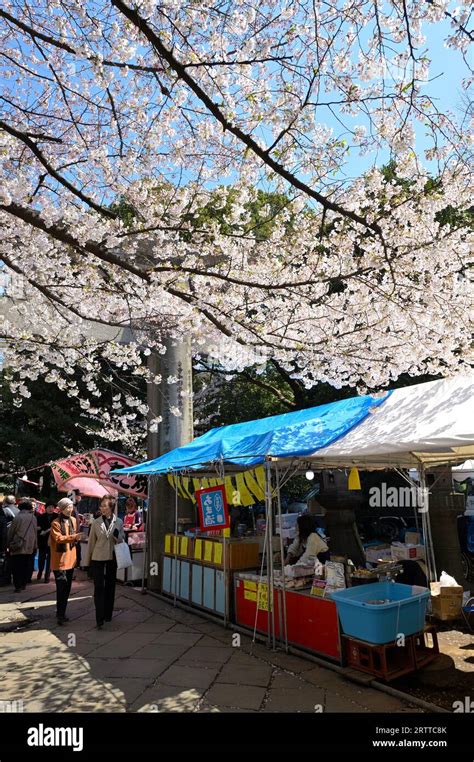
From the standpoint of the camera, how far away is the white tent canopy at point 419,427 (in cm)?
526

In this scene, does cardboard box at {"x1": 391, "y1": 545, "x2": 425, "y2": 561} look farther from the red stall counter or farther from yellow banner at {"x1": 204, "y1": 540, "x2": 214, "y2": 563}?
yellow banner at {"x1": 204, "y1": 540, "x2": 214, "y2": 563}

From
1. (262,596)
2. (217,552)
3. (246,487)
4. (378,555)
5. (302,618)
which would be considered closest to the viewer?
(302,618)

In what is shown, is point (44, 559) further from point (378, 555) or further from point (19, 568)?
point (378, 555)

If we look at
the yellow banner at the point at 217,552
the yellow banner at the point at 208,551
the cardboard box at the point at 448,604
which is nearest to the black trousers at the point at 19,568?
the yellow banner at the point at 208,551

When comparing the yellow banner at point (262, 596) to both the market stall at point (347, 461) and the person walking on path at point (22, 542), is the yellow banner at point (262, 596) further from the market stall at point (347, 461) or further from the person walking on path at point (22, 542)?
the person walking on path at point (22, 542)

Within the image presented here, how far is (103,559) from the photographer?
7.63 metres

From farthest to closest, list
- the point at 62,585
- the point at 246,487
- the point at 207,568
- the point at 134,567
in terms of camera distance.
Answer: the point at 134,567 → the point at 207,568 → the point at 62,585 → the point at 246,487

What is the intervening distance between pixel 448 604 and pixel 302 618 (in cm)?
248

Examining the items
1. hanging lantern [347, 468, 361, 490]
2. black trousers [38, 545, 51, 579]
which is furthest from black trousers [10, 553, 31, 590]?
hanging lantern [347, 468, 361, 490]

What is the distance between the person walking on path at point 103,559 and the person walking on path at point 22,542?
312 centimetres

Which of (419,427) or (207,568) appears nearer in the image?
(419,427)

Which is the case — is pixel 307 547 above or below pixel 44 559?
above

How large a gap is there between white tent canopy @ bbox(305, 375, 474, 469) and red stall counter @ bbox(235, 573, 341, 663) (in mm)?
1762
